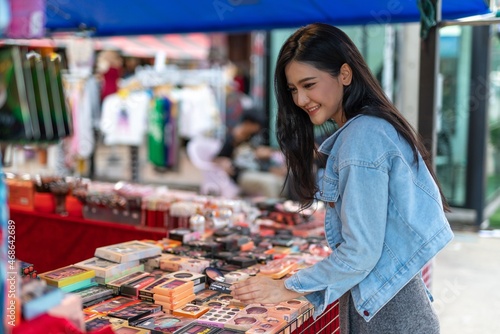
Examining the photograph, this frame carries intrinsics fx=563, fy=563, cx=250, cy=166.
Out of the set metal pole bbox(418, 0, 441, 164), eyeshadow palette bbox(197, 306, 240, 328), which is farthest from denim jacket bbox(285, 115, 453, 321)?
metal pole bbox(418, 0, 441, 164)

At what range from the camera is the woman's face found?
1705 millimetres

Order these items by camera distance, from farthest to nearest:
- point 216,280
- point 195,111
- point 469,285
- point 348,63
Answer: point 195,111
point 469,285
point 216,280
point 348,63

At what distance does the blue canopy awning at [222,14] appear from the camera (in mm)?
3777

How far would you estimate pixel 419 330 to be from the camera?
1727mm

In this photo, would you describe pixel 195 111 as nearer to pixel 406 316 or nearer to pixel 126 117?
pixel 126 117

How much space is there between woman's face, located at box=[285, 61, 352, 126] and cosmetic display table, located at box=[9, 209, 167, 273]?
6.54 ft

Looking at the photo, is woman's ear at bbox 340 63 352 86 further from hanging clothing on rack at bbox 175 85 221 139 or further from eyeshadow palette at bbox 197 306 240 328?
hanging clothing on rack at bbox 175 85 221 139

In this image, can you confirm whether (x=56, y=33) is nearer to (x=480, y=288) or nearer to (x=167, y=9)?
(x=167, y=9)

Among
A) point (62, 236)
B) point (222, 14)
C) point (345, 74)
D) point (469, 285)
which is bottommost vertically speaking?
point (469, 285)

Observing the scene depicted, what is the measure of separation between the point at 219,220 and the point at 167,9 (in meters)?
2.05

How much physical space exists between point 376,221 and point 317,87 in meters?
0.45

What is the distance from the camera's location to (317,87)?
1714 millimetres

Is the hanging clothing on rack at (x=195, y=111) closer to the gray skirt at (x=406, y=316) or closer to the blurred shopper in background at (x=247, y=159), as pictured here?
the blurred shopper in background at (x=247, y=159)

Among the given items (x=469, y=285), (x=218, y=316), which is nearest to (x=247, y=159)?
(x=469, y=285)
